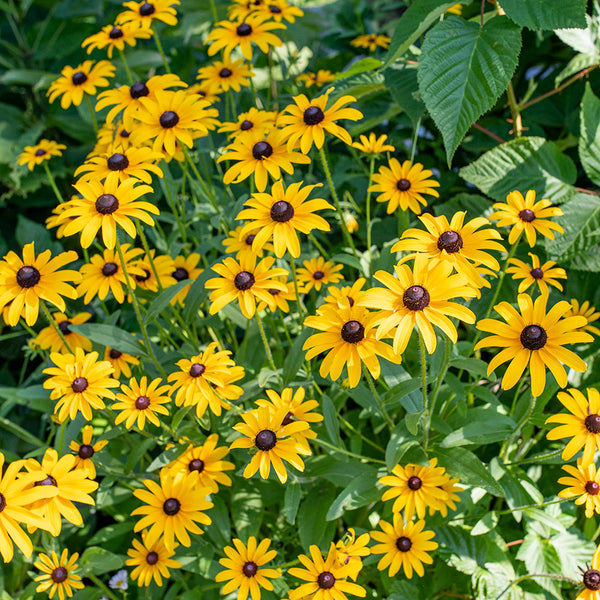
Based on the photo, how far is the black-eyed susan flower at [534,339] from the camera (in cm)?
105

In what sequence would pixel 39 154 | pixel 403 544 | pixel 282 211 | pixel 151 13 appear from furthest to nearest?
pixel 39 154 < pixel 151 13 < pixel 403 544 < pixel 282 211

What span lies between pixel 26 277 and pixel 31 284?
2 cm

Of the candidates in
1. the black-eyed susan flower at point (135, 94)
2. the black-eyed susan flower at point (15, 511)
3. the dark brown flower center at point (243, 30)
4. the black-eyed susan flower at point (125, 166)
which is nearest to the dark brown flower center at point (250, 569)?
the black-eyed susan flower at point (15, 511)

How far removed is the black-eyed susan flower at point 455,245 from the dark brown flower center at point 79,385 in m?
0.70

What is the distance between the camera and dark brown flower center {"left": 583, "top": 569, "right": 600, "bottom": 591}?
1.13 metres

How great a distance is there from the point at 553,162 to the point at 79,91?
4.56 ft

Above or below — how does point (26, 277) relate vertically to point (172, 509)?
above

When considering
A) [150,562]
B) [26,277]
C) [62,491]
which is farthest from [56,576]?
[26,277]

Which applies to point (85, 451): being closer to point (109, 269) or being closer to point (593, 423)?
point (109, 269)

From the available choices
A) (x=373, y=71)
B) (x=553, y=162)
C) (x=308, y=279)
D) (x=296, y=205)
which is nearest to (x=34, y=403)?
(x=308, y=279)

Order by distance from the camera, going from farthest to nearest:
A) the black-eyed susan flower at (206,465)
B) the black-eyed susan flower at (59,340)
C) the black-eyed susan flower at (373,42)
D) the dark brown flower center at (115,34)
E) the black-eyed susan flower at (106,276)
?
the black-eyed susan flower at (373,42)
the dark brown flower center at (115,34)
the black-eyed susan flower at (59,340)
the black-eyed susan flower at (106,276)
the black-eyed susan flower at (206,465)

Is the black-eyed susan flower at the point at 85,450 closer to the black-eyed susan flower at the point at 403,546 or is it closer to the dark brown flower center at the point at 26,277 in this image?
the dark brown flower center at the point at 26,277

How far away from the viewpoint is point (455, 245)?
1115 millimetres

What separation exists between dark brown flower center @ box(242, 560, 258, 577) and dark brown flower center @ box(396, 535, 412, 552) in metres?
0.31
